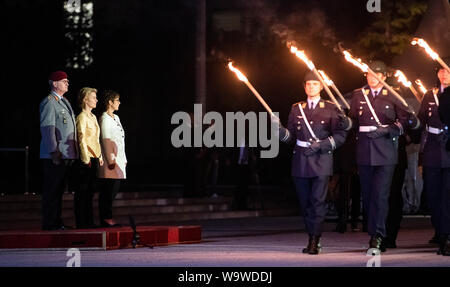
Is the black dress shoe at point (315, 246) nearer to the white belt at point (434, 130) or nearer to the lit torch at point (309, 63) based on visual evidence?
the lit torch at point (309, 63)

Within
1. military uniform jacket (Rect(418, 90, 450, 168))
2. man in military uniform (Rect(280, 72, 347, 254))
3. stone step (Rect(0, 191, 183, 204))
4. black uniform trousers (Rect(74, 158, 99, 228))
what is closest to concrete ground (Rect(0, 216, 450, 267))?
man in military uniform (Rect(280, 72, 347, 254))

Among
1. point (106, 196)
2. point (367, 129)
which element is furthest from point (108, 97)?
point (367, 129)

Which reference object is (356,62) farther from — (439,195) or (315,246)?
(315,246)

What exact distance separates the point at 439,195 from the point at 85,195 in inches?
203

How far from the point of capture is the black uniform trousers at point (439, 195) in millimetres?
15109

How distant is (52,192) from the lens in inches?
672

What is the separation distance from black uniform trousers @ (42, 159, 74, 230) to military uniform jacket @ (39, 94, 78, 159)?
151mm

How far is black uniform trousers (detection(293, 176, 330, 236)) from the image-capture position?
15.2 meters

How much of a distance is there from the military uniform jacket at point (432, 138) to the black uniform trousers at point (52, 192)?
492 centimetres

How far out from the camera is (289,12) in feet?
114

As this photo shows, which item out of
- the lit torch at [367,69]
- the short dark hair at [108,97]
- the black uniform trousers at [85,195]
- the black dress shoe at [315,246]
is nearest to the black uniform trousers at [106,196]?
the black uniform trousers at [85,195]
